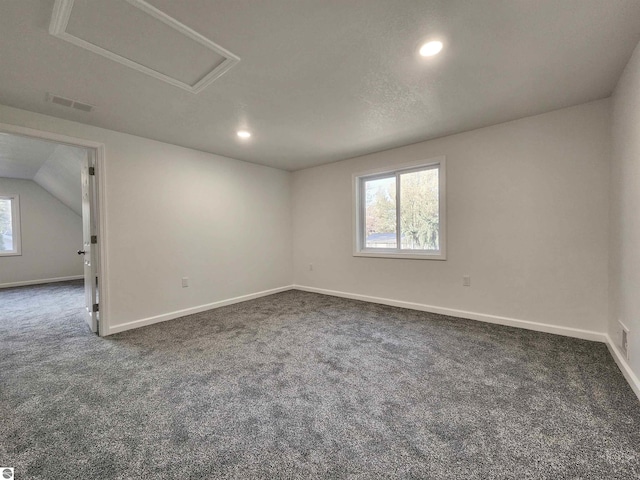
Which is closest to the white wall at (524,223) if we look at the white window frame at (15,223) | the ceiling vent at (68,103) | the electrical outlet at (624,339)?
the electrical outlet at (624,339)

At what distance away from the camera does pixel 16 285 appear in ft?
19.8

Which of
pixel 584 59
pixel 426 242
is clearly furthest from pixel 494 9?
pixel 426 242

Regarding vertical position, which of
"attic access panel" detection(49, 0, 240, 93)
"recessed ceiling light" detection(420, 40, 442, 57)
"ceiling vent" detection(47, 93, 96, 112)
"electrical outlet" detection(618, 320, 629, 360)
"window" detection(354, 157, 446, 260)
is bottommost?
"electrical outlet" detection(618, 320, 629, 360)

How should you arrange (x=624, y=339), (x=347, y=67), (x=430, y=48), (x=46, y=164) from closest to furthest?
(x=430, y=48) < (x=347, y=67) < (x=624, y=339) < (x=46, y=164)

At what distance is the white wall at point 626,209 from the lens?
1.84 meters

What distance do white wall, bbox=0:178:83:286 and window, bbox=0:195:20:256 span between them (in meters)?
0.08

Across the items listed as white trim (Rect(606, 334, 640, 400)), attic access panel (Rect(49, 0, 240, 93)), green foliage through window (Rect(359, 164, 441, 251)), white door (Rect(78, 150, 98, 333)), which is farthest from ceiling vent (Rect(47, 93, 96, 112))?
white trim (Rect(606, 334, 640, 400))

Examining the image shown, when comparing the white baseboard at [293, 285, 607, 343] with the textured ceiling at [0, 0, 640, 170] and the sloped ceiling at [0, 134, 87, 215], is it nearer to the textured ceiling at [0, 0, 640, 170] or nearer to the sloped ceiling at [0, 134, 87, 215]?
the textured ceiling at [0, 0, 640, 170]

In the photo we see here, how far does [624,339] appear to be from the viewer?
6.93 ft

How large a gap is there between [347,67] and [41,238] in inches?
323

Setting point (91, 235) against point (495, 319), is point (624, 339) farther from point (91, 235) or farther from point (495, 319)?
point (91, 235)

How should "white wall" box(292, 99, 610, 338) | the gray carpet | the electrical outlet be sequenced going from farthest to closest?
"white wall" box(292, 99, 610, 338), the electrical outlet, the gray carpet

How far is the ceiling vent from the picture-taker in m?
2.35

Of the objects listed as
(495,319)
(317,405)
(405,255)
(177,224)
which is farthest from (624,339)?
(177,224)
